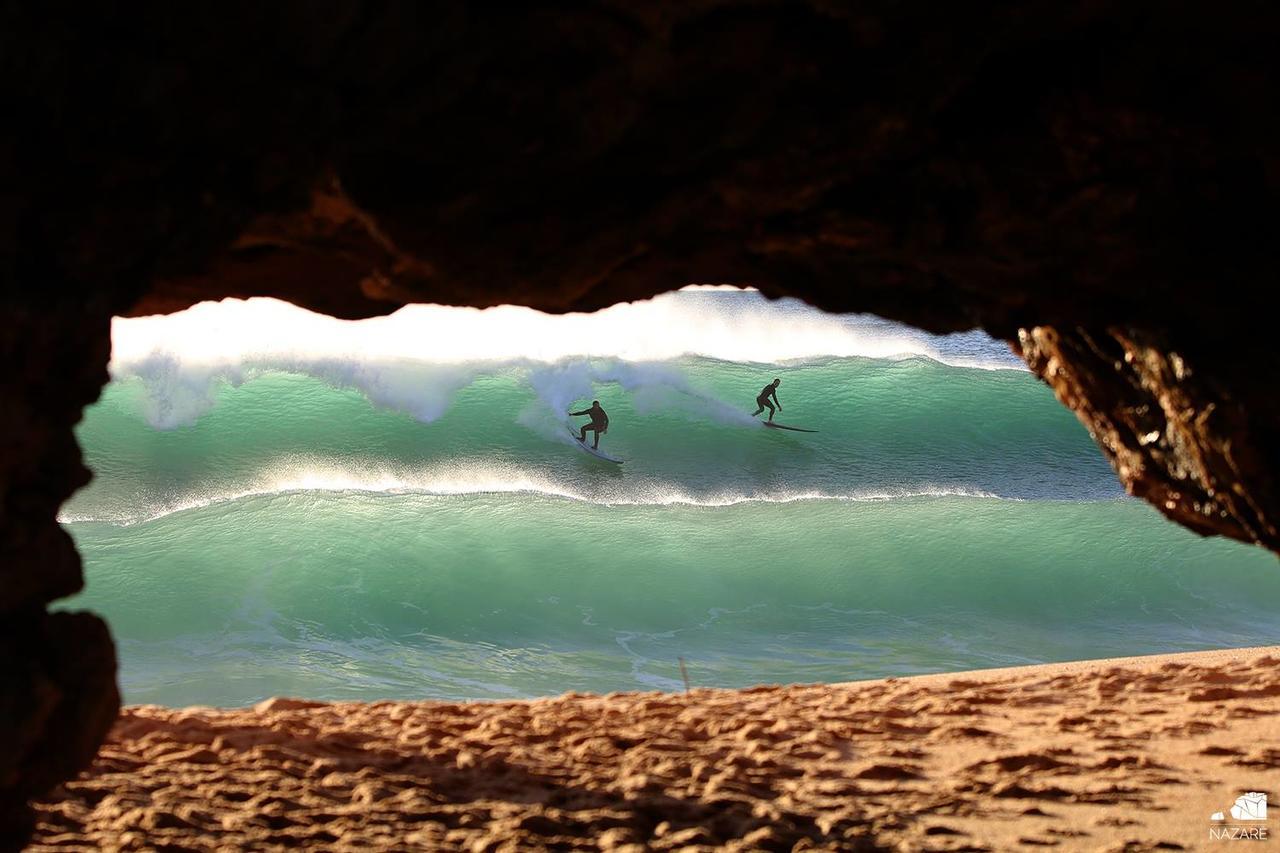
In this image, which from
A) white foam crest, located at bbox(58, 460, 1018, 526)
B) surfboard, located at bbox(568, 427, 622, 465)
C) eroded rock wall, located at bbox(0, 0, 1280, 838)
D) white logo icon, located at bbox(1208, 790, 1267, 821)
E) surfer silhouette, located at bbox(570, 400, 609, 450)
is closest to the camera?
eroded rock wall, located at bbox(0, 0, 1280, 838)

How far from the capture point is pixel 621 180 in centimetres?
383

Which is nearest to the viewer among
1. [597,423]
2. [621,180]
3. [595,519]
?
[621,180]

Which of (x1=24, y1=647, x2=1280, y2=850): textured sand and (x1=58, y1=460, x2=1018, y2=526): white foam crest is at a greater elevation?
A: (x1=58, y1=460, x2=1018, y2=526): white foam crest

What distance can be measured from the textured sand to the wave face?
389 cm

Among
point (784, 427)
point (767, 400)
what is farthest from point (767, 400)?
point (784, 427)

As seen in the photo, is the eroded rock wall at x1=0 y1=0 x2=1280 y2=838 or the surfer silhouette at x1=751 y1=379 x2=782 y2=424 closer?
the eroded rock wall at x1=0 y1=0 x2=1280 y2=838

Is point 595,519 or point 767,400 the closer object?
point 595,519

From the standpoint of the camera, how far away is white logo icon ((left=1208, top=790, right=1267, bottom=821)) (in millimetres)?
4836

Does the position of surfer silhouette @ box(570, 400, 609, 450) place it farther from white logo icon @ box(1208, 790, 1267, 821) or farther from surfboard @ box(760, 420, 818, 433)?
white logo icon @ box(1208, 790, 1267, 821)

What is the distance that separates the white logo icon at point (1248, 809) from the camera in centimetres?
484

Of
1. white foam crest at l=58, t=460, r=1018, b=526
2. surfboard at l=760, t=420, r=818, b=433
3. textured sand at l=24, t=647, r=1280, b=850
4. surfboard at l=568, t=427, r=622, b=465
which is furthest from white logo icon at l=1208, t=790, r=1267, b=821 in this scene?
surfboard at l=760, t=420, r=818, b=433

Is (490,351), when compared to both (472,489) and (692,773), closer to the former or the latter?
(472,489)

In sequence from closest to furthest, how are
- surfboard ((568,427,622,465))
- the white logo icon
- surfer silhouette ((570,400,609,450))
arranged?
the white logo icon → surfer silhouette ((570,400,609,450)) → surfboard ((568,427,622,465))

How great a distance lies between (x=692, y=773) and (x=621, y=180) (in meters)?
2.99
